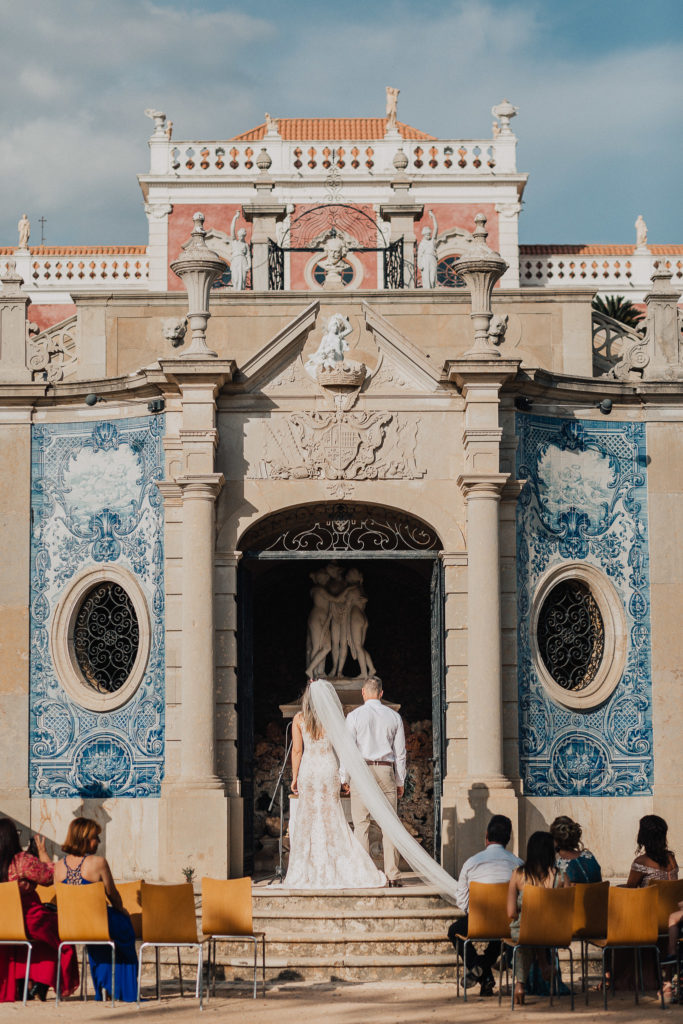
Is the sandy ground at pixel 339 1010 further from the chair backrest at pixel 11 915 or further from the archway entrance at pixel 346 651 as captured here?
the archway entrance at pixel 346 651

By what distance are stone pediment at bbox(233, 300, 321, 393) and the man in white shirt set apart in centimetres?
331

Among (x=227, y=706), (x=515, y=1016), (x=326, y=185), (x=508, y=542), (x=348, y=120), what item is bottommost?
(x=515, y=1016)

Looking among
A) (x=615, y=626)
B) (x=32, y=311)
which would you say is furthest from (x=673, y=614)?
(x=32, y=311)

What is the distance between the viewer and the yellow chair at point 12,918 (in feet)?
40.3

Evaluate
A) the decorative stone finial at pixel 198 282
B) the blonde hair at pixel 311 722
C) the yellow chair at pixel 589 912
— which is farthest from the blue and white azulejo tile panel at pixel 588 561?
the yellow chair at pixel 589 912

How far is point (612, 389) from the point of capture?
17969 millimetres

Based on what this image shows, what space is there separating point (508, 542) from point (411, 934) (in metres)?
4.37

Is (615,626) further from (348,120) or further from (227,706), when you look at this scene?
(348,120)

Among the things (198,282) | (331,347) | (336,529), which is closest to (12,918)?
(336,529)

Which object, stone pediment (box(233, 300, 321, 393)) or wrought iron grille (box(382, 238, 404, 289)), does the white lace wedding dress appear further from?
wrought iron grille (box(382, 238, 404, 289))

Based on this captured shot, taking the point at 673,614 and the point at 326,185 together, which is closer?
the point at 673,614

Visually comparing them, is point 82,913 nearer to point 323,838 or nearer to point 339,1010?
point 339,1010

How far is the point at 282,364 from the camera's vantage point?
17469 mm

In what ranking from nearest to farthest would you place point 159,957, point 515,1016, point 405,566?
point 515,1016, point 159,957, point 405,566
